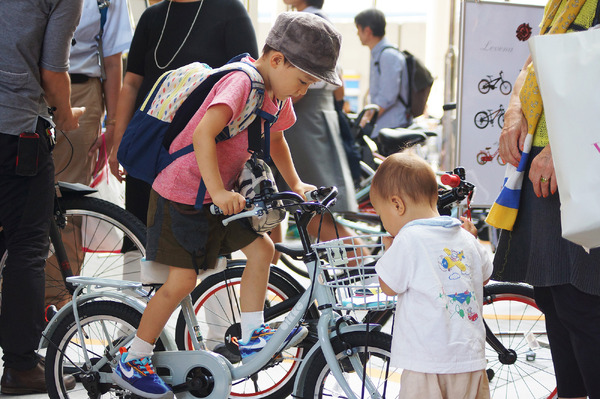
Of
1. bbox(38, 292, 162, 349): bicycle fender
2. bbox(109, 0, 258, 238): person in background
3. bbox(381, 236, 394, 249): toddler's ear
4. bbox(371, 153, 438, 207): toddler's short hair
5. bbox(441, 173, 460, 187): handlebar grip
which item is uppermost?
bbox(109, 0, 258, 238): person in background

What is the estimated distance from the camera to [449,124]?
5453mm

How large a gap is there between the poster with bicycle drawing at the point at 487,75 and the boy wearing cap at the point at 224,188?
1.73 m

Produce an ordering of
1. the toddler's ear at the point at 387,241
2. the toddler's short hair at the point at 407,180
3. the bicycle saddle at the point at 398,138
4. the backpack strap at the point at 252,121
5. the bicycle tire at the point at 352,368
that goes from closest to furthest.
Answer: the toddler's short hair at the point at 407,180, the toddler's ear at the point at 387,241, the bicycle tire at the point at 352,368, the backpack strap at the point at 252,121, the bicycle saddle at the point at 398,138

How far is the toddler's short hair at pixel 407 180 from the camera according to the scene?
2.28 m

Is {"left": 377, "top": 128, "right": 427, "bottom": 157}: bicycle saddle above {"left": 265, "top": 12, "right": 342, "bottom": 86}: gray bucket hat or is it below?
below

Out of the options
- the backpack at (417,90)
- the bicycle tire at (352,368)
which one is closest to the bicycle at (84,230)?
the bicycle tire at (352,368)

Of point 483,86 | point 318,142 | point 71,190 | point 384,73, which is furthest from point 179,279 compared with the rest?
point 384,73

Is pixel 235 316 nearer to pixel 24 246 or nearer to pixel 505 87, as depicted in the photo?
pixel 24 246

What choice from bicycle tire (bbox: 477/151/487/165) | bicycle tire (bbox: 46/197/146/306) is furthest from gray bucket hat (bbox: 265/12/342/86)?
bicycle tire (bbox: 477/151/487/165)

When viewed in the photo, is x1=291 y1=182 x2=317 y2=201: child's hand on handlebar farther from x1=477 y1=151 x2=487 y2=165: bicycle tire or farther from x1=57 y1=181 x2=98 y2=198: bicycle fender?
x1=477 y1=151 x2=487 y2=165: bicycle tire

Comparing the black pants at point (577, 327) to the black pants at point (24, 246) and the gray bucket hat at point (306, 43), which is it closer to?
the gray bucket hat at point (306, 43)

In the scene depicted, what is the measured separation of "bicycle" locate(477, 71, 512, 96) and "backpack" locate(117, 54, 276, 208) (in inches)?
80.4

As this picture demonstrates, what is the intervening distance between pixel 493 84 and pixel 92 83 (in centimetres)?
232

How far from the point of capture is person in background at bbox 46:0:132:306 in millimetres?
3955
